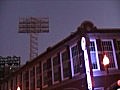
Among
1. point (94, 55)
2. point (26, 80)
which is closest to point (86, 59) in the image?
point (94, 55)

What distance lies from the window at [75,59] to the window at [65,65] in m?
0.73

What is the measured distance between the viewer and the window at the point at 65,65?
1222 inches

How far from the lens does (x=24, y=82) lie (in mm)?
44406

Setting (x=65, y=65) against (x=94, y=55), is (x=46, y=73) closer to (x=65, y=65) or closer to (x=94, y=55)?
(x=65, y=65)

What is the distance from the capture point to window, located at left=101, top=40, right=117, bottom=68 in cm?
2845

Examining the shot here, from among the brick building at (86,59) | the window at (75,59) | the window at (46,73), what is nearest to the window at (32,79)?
the window at (46,73)

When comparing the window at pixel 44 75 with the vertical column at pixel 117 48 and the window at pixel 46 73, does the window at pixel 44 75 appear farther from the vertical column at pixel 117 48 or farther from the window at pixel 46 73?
the vertical column at pixel 117 48

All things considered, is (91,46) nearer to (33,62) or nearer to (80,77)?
(80,77)

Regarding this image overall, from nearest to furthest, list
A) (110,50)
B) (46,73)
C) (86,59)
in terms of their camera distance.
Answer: (86,59), (110,50), (46,73)

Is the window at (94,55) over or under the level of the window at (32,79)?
over

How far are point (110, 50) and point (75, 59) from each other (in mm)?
3864

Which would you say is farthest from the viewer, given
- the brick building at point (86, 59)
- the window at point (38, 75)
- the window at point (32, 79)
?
the window at point (32, 79)

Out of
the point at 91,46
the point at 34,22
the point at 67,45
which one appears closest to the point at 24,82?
the point at 67,45

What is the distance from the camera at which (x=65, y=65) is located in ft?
105
